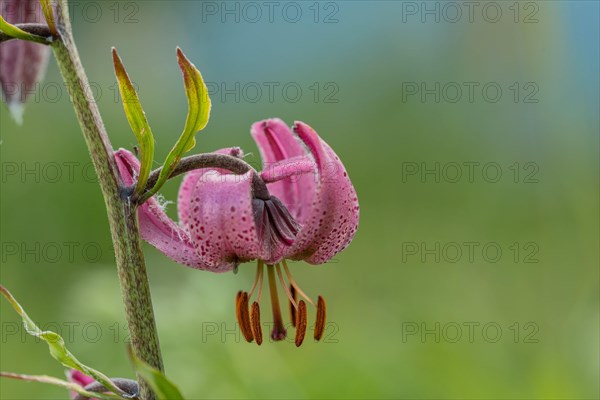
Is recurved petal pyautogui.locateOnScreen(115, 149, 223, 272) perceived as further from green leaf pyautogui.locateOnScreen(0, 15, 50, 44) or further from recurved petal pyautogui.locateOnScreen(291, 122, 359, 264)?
green leaf pyautogui.locateOnScreen(0, 15, 50, 44)

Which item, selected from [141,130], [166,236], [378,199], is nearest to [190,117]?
[141,130]

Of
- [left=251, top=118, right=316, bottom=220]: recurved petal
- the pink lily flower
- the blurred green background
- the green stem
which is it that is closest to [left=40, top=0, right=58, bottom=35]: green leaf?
the green stem

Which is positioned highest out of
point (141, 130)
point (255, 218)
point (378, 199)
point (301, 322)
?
point (141, 130)

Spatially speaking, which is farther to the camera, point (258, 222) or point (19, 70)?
point (19, 70)

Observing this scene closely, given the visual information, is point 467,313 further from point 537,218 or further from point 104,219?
point 104,219

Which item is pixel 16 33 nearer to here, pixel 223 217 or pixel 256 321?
pixel 223 217

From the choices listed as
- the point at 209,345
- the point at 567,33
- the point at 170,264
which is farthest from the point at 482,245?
the point at 209,345

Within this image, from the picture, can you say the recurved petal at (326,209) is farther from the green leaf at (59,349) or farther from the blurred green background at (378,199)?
the blurred green background at (378,199)
